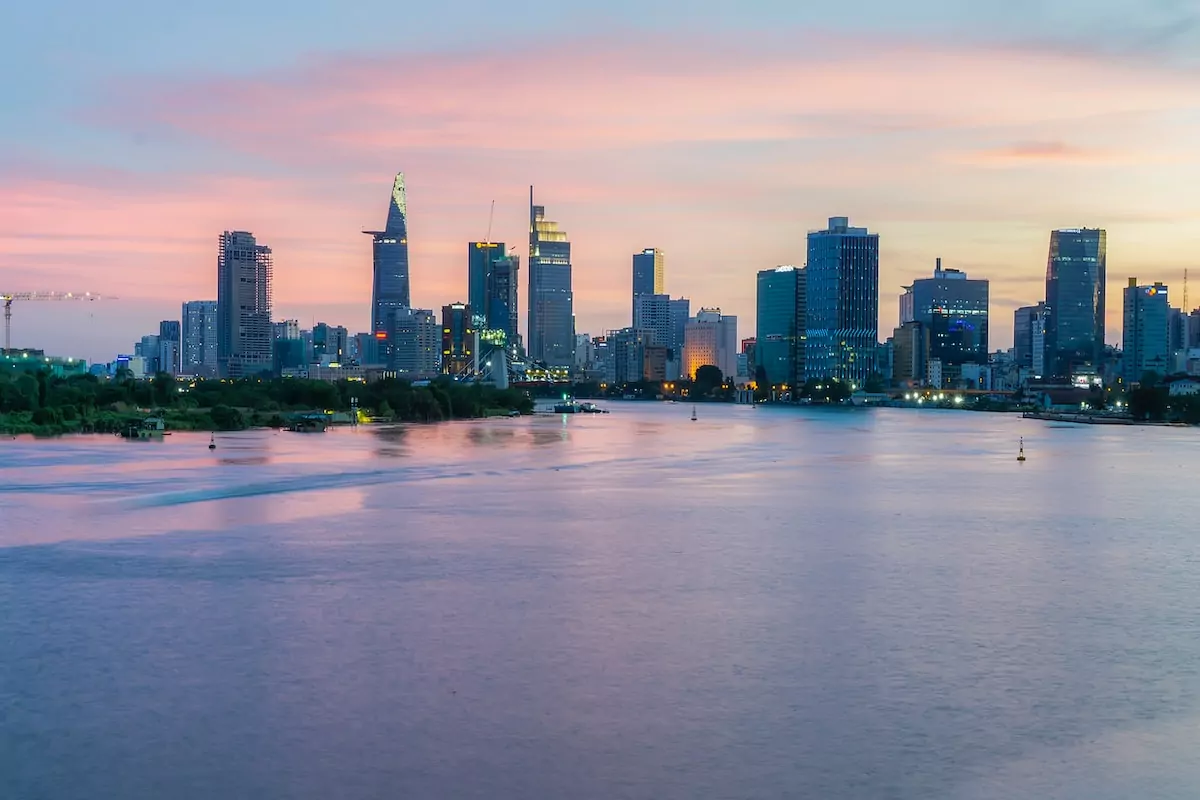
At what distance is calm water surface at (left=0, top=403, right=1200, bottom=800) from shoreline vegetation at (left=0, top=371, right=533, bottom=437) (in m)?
42.7

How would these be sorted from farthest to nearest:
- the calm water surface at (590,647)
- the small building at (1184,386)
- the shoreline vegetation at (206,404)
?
the small building at (1184,386) → the shoreline vegetation at (206,404) → the calm water surface at (590,647)

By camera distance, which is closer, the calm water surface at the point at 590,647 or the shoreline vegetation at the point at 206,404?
the calm water surface at the point at 590,647

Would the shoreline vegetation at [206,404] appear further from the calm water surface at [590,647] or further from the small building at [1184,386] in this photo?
the small building at [1184,386]

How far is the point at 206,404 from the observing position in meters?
97.4

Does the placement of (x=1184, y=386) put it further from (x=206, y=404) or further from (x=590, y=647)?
(x=590, y=647)

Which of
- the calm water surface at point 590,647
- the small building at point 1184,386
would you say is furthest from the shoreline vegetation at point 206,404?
the small building at point 1184,386

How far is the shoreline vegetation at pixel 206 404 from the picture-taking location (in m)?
77.4

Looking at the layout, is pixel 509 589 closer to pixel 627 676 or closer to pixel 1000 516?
pixel 627 676

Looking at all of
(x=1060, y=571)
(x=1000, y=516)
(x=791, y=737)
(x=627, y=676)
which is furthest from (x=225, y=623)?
(x=1000, y=516)

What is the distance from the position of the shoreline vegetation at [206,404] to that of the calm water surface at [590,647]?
42.7 metres

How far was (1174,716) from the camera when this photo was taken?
14.0 m

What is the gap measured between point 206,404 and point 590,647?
3403 inches

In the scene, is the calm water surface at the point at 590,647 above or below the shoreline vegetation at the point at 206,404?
below

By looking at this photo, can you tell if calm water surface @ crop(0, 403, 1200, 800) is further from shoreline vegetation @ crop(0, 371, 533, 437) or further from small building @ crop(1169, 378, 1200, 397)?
small building @ crop(1169, 378, 1200, 397)
